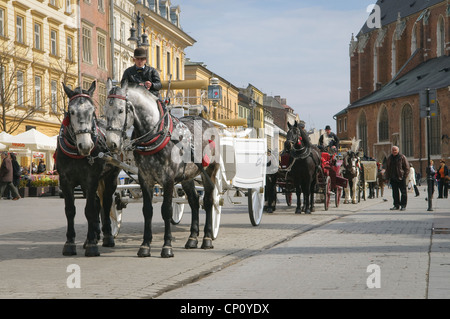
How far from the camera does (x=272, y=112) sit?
137250mm

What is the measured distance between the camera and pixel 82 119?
807 centimetres

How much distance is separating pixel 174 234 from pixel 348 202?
1274cm

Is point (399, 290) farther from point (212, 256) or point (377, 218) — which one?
point (377, 218)

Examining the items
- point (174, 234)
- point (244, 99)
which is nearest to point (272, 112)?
point (244, 99)

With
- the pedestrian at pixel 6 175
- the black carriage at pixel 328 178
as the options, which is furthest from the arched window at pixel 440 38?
the pedestrian at pixel 6 175

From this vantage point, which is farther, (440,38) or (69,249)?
(440,38)

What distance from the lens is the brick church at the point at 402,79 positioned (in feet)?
218

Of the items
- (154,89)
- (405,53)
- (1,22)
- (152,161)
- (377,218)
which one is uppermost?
(405,53)

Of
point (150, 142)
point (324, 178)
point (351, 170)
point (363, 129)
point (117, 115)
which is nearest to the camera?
point (117, 115)

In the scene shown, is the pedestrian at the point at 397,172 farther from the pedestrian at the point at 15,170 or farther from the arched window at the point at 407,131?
the arched window at the point at 407,131

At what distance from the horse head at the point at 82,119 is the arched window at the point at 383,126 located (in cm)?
6897

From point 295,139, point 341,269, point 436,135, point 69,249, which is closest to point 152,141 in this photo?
point 69,249

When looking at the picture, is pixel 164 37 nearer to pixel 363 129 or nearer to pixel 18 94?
pixel 18 94

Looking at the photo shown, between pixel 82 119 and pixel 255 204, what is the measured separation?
565cm
